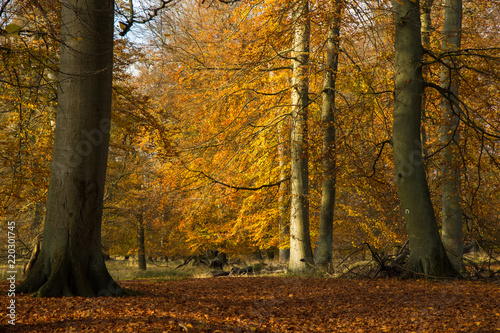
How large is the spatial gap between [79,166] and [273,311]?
286 cm

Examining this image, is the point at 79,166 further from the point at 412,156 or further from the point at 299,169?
the point at 299,169

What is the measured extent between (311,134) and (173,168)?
393cm

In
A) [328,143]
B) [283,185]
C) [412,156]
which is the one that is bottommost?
[283,185]

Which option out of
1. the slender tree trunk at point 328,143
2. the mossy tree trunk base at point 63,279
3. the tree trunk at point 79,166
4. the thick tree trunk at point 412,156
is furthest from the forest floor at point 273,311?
the slender tree trunk at point 328,143

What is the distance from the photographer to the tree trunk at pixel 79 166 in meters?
4.80

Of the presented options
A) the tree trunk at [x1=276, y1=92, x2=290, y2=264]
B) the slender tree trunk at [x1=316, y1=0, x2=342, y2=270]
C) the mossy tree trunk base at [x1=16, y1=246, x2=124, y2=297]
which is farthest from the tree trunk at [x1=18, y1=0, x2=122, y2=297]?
the tree trunk at [x1=276, y1=92, x2=290, y2=264]

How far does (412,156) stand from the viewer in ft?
22.4

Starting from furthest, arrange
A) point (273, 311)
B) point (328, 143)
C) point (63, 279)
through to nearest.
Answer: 1. point (328, 143)
2. point (63, 279)
3. point (273, 311)

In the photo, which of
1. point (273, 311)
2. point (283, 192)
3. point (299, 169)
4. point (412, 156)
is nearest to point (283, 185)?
point (283, 192)

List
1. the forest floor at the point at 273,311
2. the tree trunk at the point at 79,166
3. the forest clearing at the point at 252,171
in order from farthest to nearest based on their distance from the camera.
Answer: the tree trunk at the point at 79,166 < the forest clearing at the point at 252,171 < the forest floor at the point at 273,311

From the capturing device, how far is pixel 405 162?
6832mm

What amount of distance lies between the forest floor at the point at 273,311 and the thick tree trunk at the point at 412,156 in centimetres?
105

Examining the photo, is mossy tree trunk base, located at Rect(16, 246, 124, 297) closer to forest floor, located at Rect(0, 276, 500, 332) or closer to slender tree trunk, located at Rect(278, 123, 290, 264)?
forest floor, located at Rect(0, 276, 500, 332)

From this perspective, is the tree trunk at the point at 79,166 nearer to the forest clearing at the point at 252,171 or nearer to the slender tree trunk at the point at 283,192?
the forest clearing at the point at 252,171
